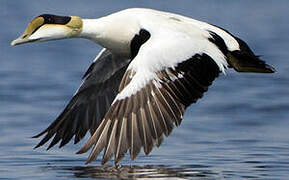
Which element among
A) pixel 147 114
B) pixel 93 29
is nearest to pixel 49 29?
pixel 93 29

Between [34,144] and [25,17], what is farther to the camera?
[25,17]

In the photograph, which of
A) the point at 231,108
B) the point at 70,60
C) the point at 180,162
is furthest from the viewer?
the point at 70,60

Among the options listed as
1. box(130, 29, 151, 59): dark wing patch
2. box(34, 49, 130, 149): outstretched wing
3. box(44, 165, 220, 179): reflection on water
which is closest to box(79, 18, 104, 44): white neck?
box(130, 29, 151, 59): dark wing patch

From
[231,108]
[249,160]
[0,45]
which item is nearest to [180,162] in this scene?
[249,160]

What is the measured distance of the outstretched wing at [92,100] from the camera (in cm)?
1034

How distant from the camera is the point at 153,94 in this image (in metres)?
8.61

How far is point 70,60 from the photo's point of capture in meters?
15.6

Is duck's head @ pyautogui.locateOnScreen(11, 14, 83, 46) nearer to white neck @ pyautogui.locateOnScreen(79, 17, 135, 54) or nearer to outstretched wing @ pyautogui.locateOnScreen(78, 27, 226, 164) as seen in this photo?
white neck @ pyautogui.locateOnScreen(79, 17, 135, 54)

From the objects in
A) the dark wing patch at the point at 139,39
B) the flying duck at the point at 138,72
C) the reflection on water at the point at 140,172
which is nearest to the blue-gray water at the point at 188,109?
the reflection on water at the point at 140,172

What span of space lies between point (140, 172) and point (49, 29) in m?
1.54

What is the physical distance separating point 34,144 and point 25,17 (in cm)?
730

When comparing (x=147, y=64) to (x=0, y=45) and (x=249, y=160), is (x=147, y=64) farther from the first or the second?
(x=0, y=45)

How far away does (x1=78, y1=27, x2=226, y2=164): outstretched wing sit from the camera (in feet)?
27.5

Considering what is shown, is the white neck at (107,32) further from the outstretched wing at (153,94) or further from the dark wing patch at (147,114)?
the dark wing patch at (147,114)
